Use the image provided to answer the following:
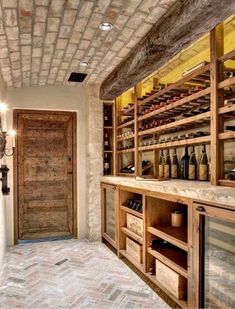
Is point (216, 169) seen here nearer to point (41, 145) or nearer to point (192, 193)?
point (192, 193)

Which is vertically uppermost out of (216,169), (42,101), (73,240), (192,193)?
(42,101)

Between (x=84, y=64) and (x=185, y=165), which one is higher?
(x=84, y=64)

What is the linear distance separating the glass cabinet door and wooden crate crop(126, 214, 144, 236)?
19.9 inches

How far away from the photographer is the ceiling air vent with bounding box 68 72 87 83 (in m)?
4.14

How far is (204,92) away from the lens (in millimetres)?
2436

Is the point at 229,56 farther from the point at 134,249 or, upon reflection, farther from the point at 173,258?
the point at 134,249

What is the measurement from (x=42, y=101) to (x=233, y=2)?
Answer: 3508 mm

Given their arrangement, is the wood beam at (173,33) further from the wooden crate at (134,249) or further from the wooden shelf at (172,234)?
the wooden crate at (134,249)

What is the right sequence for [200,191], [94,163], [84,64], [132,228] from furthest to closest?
[94,163] < [84,64] < [132,228] < [200,191]

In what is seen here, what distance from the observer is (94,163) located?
4.66 meters

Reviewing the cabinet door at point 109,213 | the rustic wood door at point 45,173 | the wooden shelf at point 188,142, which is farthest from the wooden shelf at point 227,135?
the rustic wood door at point 45,173

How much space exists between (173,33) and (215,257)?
1.74 m

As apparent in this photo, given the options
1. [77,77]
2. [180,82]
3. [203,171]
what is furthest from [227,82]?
[77,77]

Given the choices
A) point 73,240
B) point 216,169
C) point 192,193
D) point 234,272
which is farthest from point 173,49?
point 73,240
